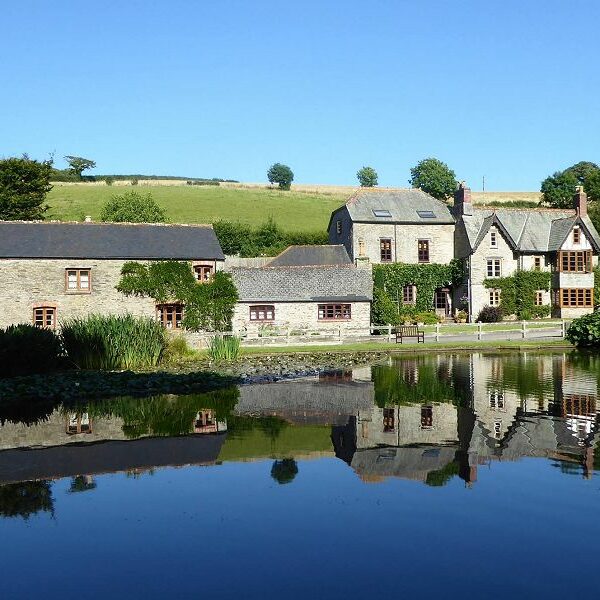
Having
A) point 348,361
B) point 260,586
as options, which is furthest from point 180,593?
point 348,361

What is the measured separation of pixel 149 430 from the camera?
16266 millimetres

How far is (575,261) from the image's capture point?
169 ft

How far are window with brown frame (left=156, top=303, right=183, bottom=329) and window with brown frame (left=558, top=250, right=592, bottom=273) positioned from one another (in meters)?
30.0

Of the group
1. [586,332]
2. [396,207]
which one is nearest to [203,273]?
[396,207]

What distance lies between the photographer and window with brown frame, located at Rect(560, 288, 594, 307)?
168ft

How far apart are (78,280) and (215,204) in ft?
184

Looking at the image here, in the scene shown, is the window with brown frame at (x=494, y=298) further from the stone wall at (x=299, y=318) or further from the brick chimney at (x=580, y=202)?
the stone wall at (x=299, y=318)

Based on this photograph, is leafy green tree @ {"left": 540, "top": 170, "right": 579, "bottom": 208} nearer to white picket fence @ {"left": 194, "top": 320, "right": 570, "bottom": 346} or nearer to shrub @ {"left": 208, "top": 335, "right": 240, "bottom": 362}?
white picket fence @ {"left": 194, "top": 320, "right": 570, "bottom": 346}

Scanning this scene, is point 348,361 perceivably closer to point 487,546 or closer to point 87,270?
point 87,270

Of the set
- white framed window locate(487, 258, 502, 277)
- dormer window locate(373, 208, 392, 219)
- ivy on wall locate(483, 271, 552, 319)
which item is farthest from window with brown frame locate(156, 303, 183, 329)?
white framed window locate(487, 258, 502, 277)

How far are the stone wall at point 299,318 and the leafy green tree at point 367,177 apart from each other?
100m

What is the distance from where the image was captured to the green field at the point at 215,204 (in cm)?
8425

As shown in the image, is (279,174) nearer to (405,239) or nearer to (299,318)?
(405,239)

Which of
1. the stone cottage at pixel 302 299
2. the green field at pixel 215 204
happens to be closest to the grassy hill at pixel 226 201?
the green field at pixel 215 204
